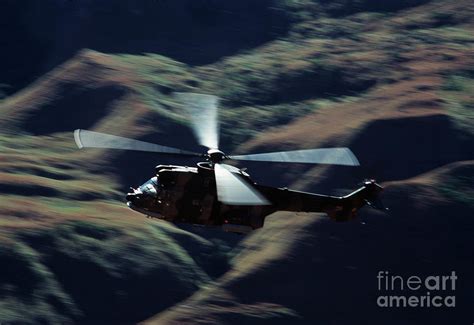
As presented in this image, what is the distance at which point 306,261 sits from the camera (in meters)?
65.1

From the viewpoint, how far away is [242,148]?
3081 inches

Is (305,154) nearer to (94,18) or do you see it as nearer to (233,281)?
(233,281)

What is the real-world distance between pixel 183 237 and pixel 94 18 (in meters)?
34.5

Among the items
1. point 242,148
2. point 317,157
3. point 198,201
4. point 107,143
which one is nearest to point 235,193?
point 107,143

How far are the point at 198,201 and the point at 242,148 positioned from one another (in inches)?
1807

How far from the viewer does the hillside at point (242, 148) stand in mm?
62031

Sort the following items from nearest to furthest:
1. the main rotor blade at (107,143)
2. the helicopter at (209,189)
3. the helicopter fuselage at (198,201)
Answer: the main rotor blade at (107,143) → the helicopter at (209,189) → the helicopter fuselage at (198,201)

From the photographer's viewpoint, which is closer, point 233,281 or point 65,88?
point 233,281

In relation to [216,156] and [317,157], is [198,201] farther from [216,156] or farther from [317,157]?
[317,157]

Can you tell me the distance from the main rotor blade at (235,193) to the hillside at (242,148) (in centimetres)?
993

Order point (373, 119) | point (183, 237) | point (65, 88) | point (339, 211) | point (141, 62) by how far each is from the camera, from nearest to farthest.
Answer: point (339, 211) < point (183, 237) < point (373, 119) < point (65, 88) < point (141, 62)

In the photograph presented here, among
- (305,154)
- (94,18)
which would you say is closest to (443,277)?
(305,154)

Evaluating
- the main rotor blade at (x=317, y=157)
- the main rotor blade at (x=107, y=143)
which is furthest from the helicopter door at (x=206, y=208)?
the main rotor blade at (x=107, y=143)

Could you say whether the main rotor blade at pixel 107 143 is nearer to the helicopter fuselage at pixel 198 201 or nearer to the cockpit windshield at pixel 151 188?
the helicopter fuselage at pixel 198 201
